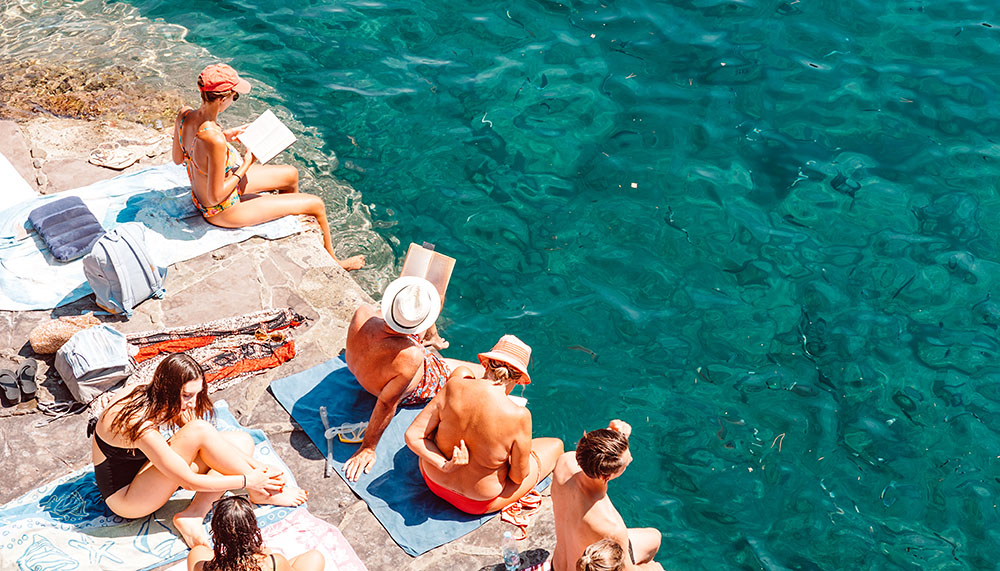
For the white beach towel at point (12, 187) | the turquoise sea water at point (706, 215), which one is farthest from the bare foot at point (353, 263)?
the white beach towel at point (12, 187)

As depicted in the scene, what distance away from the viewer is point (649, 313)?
9.55 meters

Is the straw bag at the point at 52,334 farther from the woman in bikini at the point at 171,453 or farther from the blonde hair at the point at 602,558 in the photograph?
the blonde hair at the point at 602,558

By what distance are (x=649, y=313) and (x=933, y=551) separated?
3.59m

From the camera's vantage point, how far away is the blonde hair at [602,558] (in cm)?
515

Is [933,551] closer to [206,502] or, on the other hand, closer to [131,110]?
[206,502]

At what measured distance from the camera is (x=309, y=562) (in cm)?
604

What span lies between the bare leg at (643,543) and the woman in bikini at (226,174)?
4.92 metres

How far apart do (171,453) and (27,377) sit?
92.1 inches

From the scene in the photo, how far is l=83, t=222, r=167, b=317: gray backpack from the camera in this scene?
8070 millimetres

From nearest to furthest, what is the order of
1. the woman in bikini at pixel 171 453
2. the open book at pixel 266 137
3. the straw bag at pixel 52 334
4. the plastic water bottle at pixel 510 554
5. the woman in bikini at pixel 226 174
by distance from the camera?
the woman in bikini at pixel 171 453 → the plastic water bottle at pixel 510 554 → the straw bag at pixel 52 334 → the woman in bikini at pixel 226 174 → the open book at pixel 266 137

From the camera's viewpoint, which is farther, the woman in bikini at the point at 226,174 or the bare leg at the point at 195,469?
the woman in bikini at the point at 226,174

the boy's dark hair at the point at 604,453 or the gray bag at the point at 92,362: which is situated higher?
the boy's dark hair at the point at 604,453

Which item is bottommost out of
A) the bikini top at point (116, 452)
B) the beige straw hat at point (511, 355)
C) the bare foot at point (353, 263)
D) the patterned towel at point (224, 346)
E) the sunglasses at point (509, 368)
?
the bare foot at point (353, 263)

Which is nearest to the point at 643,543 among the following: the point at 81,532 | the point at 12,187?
the point at 81,532
